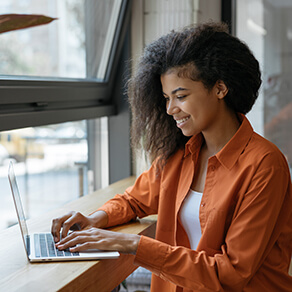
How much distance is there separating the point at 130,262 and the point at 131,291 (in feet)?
2.83

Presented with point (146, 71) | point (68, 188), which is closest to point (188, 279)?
point (146, 71)

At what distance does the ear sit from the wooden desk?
1.98ft

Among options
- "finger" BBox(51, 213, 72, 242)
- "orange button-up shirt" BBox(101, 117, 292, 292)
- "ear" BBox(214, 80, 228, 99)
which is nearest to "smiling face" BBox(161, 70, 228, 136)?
"ear" BBox(214, 80, 228, 99)

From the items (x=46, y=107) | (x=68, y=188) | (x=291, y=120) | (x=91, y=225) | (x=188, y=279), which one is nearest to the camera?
(x=188, y=279)

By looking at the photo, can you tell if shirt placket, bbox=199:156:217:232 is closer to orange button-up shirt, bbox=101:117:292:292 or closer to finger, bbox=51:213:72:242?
orange button-up shirt, bbox=101:117:292:292

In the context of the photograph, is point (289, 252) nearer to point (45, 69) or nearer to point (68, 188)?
point (45, 69)

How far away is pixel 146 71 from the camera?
168cm

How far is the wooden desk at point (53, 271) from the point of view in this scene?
121 centimetres

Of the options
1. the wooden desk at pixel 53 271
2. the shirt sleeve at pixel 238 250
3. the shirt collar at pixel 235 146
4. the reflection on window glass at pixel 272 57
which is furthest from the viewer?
the reflection on window glass at pixel 272 57

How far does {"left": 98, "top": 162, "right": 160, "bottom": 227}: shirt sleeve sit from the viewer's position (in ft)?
5.81

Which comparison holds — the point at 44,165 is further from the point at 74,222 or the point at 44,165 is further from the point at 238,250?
the point at 238,250

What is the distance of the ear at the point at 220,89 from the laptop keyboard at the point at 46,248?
70 centimetres

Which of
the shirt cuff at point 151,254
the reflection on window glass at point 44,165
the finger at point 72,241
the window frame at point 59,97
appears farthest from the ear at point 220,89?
the reflection on window glass at point 44,165

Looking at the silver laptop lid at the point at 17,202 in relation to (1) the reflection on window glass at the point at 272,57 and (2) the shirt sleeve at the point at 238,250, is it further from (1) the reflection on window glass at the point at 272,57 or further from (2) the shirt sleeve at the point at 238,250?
(1) the reflection on window glass at the point at 272,57
